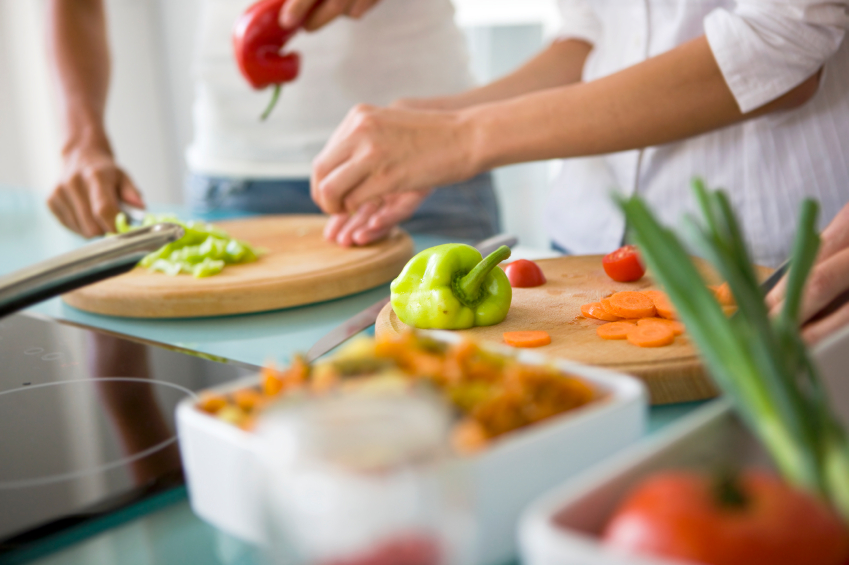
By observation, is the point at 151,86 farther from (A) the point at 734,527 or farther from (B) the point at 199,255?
(A) the point at 734,527

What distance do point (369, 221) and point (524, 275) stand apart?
433 mm

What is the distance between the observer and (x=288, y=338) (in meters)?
1.07

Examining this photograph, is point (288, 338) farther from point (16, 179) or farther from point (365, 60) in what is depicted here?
point (16, 179)

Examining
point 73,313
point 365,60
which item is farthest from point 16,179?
point 73,313

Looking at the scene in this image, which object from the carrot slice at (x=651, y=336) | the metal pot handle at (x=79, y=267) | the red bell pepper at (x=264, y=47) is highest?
the red bell pepper at (x=264, y=47)

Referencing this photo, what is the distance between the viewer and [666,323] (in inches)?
34.7

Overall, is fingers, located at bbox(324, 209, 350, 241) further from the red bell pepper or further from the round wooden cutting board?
the red bell pepper

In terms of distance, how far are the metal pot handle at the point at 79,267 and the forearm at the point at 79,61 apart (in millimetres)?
1177

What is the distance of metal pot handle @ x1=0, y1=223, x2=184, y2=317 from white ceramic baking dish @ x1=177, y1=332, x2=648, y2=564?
320 mm

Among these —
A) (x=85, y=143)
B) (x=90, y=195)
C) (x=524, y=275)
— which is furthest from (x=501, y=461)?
(x=85, y=143)

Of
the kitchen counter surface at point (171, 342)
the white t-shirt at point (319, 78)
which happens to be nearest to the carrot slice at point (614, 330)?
the kitchen counter surface at point (171, 342)

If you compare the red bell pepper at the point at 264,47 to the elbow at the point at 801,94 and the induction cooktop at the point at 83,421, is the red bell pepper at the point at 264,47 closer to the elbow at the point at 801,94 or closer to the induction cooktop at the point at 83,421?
the induction cooktop at the point at 83,421

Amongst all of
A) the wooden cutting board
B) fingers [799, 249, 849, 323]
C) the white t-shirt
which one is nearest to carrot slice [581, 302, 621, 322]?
the wooden cutting board

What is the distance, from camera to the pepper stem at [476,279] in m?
0.96
